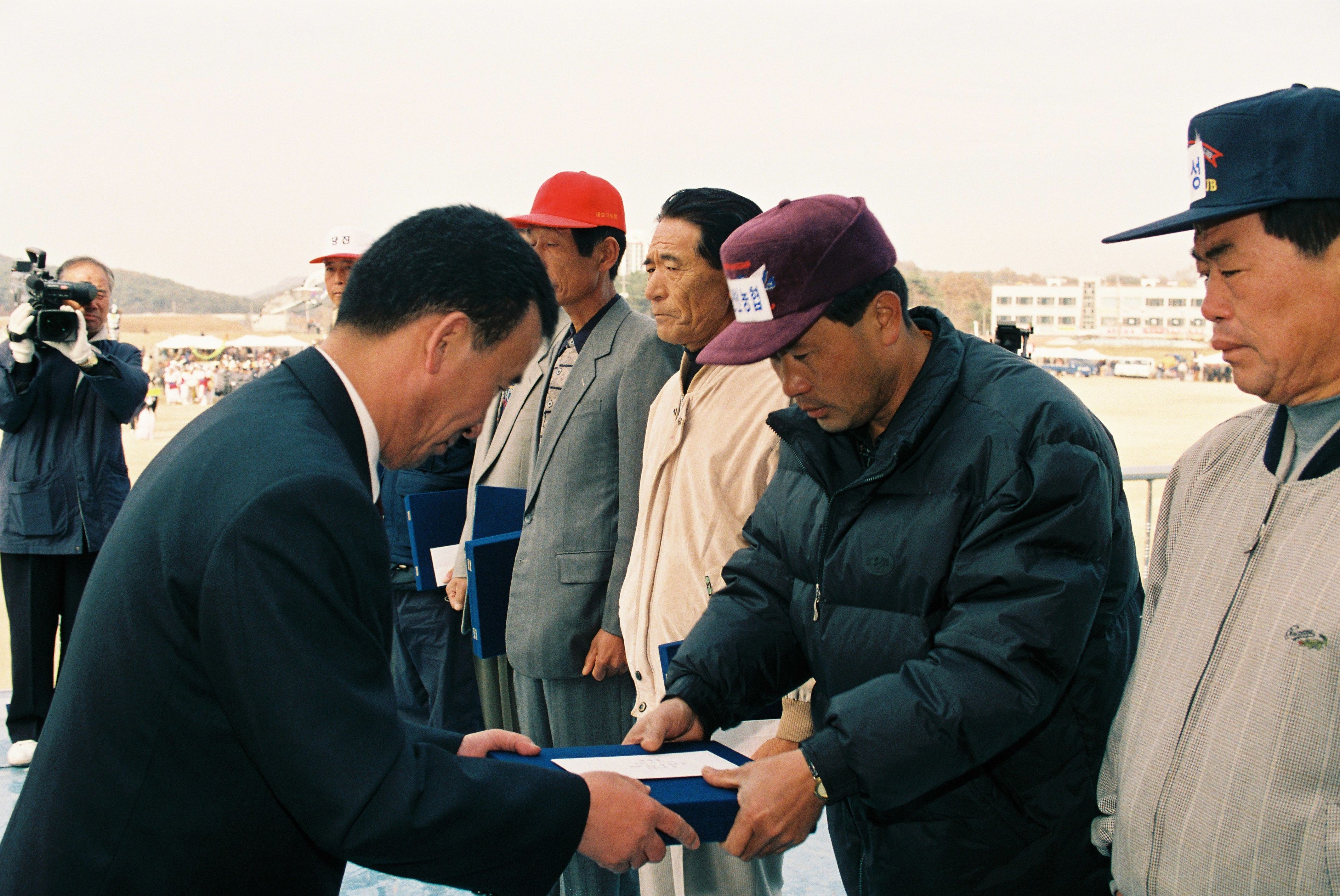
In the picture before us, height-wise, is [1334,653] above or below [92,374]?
below

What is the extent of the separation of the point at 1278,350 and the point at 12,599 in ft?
15.1

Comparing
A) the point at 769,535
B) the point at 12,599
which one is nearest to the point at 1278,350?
the point at 769,535

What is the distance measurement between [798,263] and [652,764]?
0.87 meters

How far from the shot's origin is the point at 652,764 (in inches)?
66.6

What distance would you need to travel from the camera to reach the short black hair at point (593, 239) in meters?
3.11

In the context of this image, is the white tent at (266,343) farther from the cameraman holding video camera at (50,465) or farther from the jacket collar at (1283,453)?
the jacket collar at (1283,453)

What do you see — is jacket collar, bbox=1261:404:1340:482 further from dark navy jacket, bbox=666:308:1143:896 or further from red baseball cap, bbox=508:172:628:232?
red baseball cap, bbox=508:172:628:232

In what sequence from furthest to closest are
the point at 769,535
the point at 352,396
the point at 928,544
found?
the point at 769,535 < the point at 928,544 < the point at 352,396

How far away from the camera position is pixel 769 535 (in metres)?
1.86

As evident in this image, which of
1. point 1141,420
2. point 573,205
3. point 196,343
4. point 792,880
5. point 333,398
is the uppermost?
point 573,205

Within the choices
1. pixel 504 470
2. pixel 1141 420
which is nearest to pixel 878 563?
pixel 504 470

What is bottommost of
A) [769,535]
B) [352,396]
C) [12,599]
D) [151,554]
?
[12,599]

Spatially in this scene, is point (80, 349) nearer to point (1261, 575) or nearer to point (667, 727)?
point (667, 727)

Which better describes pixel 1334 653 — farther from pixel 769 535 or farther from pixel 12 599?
pixel 12 599
